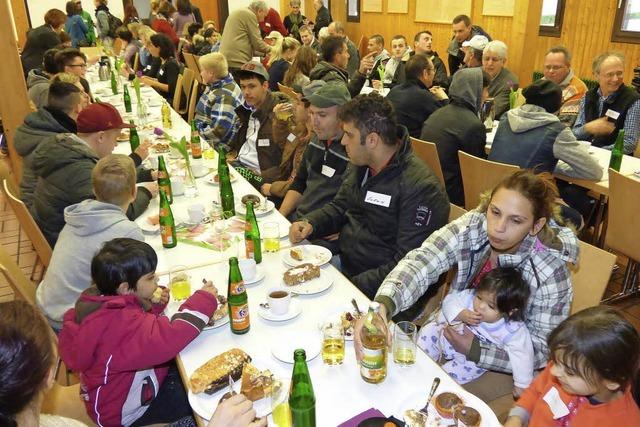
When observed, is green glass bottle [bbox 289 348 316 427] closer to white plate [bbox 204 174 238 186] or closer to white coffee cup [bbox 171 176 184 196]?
white coffee cup [bbox 171 176 184 196]

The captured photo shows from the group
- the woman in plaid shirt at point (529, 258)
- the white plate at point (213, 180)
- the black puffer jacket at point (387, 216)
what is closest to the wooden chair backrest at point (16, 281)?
the white plate at point (213, 180)

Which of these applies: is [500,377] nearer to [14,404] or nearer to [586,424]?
[586,424]

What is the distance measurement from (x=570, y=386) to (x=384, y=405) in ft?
1.69

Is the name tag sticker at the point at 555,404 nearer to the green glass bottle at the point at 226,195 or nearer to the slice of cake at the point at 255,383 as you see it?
the slice of cake at the point at 255,383

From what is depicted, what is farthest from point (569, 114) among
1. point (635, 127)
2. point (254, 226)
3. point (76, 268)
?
point (76, 268)

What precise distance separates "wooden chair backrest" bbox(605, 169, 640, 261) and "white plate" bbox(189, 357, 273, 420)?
232cm

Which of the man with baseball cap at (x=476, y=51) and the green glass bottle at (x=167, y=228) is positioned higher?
the man with baseball cap at (x=476, y=51)

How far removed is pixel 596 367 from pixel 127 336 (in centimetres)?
136

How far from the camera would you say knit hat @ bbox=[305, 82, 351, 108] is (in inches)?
114

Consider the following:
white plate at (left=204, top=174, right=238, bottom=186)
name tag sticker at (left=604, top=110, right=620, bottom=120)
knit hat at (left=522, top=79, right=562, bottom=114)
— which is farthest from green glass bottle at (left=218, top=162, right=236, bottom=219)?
name tag sticker at (left=604, top=110, right=620, bottom=120)

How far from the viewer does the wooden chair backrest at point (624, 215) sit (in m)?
2.74

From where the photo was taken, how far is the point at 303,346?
1646mm

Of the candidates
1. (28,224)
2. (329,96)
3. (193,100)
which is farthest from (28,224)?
(193,100)

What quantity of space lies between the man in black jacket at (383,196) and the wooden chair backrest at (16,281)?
1.18 meters
